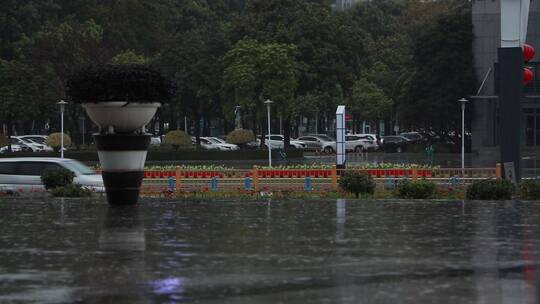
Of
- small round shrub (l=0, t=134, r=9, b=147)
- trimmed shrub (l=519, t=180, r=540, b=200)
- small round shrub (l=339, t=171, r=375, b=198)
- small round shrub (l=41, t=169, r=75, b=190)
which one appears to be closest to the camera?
trimmed shrub (l=519, t=180, r=540, b=200)

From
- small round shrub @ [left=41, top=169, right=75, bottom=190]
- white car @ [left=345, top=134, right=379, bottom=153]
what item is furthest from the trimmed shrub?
white car @ [left=345, top=134, right=379, bottom=153]

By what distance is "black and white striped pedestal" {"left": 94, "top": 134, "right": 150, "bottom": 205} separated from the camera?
18156 millimetres

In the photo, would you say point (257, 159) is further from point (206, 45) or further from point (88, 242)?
point (88, 242)

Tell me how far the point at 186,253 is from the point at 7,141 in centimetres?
4740

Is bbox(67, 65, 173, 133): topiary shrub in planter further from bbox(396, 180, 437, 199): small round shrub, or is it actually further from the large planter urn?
bbox(396, 180, 437, 199): small round shrub

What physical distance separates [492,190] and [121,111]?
8710 millimetres

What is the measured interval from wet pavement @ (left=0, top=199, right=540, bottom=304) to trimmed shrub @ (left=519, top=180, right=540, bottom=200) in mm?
3428

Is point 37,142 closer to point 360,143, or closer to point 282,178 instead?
point 360,143

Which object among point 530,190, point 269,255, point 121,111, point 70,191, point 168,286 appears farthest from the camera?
point 70,191

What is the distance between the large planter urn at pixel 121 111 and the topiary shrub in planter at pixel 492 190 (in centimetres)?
771

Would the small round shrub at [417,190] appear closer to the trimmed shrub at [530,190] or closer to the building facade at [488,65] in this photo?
the trimmed shrub at [530,190]

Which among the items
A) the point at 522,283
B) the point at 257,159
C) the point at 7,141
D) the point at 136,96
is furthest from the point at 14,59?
the point at 522,283

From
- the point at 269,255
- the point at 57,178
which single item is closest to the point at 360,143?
the point at 57,178

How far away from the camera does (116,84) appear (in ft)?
57.9
